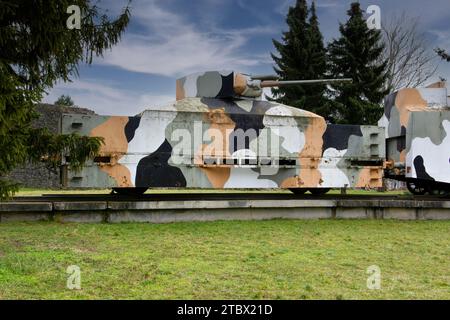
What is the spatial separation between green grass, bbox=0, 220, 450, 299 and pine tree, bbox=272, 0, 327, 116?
23.6 meters

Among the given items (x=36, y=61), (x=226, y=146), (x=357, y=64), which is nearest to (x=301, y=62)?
(x=357, y=64)

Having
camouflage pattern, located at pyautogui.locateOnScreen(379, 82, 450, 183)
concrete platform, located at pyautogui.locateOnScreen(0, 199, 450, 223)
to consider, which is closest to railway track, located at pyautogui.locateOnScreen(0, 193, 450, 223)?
concrete platform, located at pyautogui.locateOnScreen(0, 199, 450, 223)

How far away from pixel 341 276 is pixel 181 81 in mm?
8522

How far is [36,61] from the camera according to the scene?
21.0 feet

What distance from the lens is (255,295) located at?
4.54 metres

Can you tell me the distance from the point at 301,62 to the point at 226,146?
80.1ft

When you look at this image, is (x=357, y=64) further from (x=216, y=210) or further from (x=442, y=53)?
(x=216, y=210)

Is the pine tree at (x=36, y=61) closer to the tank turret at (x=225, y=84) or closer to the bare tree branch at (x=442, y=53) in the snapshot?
the tank turret at (x=225, y=84)

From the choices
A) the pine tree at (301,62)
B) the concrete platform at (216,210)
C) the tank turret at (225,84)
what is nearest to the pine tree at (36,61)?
the concrete platform at (216,210)

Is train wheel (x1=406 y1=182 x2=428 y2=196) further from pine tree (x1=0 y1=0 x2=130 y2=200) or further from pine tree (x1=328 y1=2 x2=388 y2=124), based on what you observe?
pine tree (x1=328 y1=2 x2=388 y2=124)

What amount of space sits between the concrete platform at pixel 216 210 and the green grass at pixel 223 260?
1.38 ft

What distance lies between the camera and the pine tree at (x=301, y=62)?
32934mm

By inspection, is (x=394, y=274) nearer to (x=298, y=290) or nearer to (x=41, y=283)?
(x=298, y=290)

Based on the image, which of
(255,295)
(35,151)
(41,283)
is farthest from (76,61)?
(255,295)
